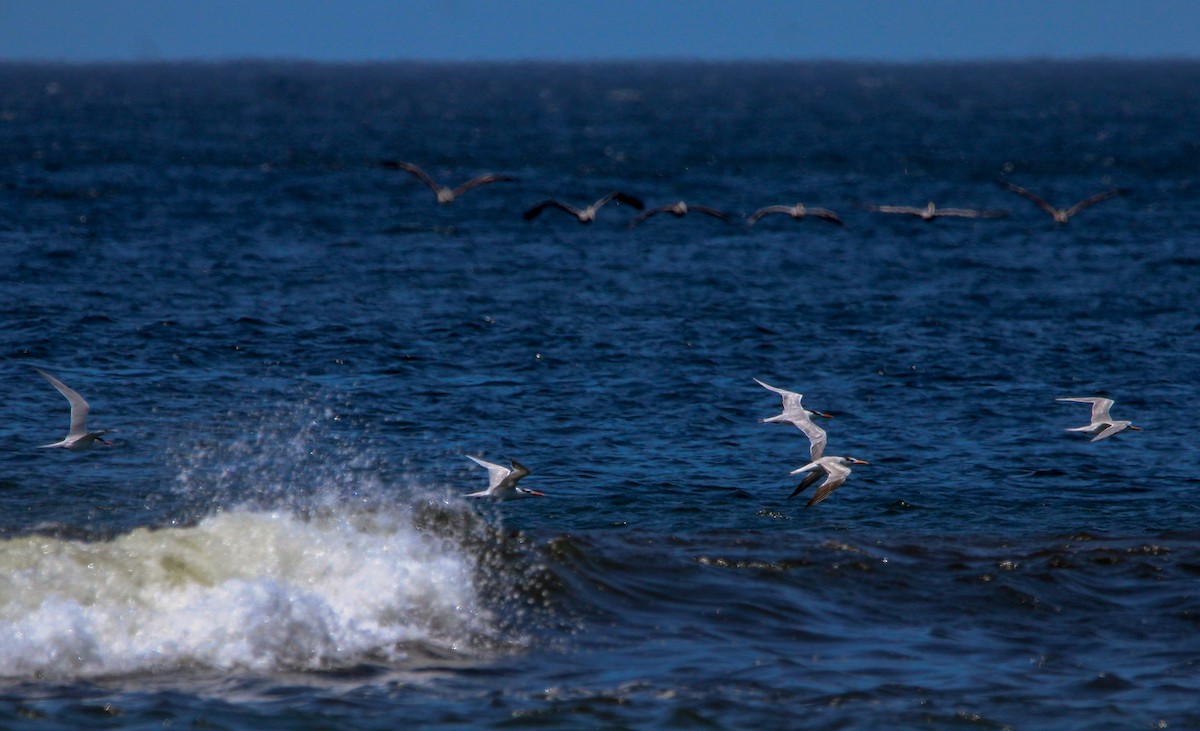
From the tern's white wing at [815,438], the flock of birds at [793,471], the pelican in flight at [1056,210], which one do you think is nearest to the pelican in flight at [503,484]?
the flock of birds at [793,471]

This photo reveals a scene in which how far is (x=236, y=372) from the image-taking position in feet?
80.5

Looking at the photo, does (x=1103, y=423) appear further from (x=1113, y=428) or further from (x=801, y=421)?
(x=801, y=421)

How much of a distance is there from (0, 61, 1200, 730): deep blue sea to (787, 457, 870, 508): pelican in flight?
43 centimetres

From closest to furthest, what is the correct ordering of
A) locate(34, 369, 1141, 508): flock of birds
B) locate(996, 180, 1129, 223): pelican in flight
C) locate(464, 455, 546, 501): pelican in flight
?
locate(464, 455, 546, 501): pelican in flight < locate(34, 369, 1141, 508): flock of birds < locate(996, 180, 1129, 223): pelican in flight

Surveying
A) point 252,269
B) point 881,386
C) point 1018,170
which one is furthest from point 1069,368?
point 1018,170

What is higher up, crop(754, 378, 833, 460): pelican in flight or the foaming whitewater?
crop(754, 378, 833, 460): pelican in flight

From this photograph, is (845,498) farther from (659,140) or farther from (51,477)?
(659,140)

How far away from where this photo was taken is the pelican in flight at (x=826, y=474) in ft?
57.8

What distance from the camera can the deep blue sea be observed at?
1330 centimetres

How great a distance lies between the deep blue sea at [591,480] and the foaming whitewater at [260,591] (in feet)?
0.14

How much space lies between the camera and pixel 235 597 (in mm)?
14766

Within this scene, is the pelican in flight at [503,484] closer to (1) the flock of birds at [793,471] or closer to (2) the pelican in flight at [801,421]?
(1) the flock of birds at [793,471]

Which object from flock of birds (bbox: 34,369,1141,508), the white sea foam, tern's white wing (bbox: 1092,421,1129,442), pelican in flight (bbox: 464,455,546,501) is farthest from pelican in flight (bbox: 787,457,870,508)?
tern's white wing (bbox: 1092,421,1129,442)

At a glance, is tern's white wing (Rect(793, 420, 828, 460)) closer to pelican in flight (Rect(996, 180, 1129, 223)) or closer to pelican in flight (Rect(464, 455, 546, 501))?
pelican in flight (Rect(464, 455, 546, 501))
